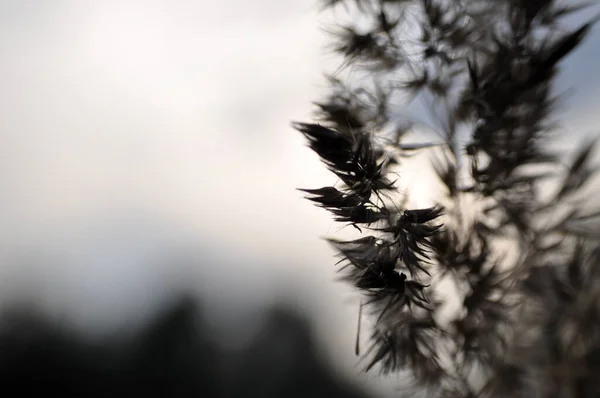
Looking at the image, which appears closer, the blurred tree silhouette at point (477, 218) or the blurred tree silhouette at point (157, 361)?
the blurred tree silhouette at point (477, 218)

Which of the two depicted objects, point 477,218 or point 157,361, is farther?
point 157,361

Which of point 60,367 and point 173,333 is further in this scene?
point 173,333

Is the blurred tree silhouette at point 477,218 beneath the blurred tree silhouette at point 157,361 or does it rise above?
beneath

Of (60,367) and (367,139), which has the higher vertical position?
(60,367)

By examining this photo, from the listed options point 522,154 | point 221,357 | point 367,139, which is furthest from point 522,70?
point 221,357

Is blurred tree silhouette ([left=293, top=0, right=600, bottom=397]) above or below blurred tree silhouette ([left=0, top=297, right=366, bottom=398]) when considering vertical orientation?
below

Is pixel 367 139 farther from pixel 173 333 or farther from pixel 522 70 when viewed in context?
pixel 173 333

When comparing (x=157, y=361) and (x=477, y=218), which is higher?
(x=157, y=361)

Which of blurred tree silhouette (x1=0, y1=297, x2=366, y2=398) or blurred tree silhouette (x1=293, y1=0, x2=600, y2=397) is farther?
blurred tree silhouette (x1=0, y1=297, x2=366, y2=398)
